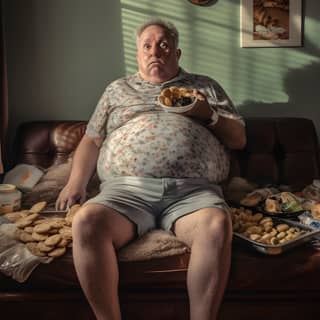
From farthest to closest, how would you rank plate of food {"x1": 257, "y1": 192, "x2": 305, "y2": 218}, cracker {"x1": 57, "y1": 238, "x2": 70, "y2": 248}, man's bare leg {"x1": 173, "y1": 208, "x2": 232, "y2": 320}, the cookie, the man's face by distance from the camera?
the man's face, plate of food {"x1": 257, "y1": 192, "x2": 305, "y2": 218}, the cookie, cracker {"x1": 57, "y1": 238, "x2": 70, "y2": 248}, man's bare leg {"x1": 173, "y1": 208, "x2": 232, "y2": 320}

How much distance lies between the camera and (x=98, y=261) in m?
1.40

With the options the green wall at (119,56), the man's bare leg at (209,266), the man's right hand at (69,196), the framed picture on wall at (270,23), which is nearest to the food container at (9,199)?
the man's right hand at (69,196)

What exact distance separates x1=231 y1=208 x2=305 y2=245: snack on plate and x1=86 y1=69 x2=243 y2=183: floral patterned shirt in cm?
19

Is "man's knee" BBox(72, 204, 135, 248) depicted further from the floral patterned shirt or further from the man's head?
the man's head

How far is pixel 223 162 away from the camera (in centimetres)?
184

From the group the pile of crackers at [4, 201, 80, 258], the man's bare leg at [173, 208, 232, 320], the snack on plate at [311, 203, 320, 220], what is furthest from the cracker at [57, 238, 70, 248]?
the snack on plate at [311, 203, 320, 220]

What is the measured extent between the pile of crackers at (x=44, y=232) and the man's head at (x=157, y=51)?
0.65m

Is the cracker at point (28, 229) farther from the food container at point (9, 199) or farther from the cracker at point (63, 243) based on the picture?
the food container at point (9, 199)

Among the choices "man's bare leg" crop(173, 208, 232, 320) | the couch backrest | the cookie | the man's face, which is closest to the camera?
"man's bare leg" crop(173, 208, 232, 320)

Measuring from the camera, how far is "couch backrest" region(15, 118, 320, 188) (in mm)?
2152

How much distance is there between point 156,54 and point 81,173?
0.58 meters

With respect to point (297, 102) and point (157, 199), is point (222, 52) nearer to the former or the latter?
point (297, 102)

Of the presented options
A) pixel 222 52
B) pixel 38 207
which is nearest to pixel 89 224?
pixel 38 207

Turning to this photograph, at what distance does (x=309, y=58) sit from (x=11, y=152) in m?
1.64
